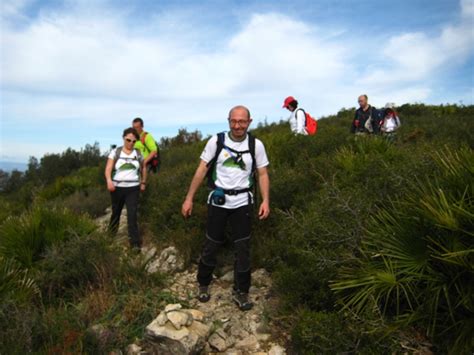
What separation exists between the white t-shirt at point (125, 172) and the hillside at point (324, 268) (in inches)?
32.4

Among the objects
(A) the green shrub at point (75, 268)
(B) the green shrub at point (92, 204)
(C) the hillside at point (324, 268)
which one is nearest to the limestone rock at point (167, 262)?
(C) the hillside at point (324, 268)

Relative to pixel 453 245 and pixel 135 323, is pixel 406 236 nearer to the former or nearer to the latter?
pixel 453 245

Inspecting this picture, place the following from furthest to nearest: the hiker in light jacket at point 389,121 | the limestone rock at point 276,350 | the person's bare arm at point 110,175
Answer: the hiker in light jacket at point 389,121, the person's bare arm at point 110,175, the limestone rock at point 276,350

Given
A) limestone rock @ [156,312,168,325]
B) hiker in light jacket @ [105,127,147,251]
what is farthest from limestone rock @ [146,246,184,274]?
limestone rock @ [156,312,168,325]

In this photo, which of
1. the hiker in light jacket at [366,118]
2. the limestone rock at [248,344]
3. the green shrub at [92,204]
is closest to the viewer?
the limestone rock at [248,344]

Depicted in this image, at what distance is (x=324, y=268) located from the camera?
11.3 ft

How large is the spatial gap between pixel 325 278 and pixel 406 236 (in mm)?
863

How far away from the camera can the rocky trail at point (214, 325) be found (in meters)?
3.27

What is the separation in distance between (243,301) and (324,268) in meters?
1.09

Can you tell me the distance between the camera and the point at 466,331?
2.55 m

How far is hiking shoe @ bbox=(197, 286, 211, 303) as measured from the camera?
421 centimetres

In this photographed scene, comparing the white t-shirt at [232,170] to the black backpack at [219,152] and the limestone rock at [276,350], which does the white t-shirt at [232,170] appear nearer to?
the black backpack at [219,152]

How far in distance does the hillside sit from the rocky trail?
0.12 meters

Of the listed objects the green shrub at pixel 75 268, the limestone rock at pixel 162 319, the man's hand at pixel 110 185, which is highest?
the man's hand at pixel 110 185
